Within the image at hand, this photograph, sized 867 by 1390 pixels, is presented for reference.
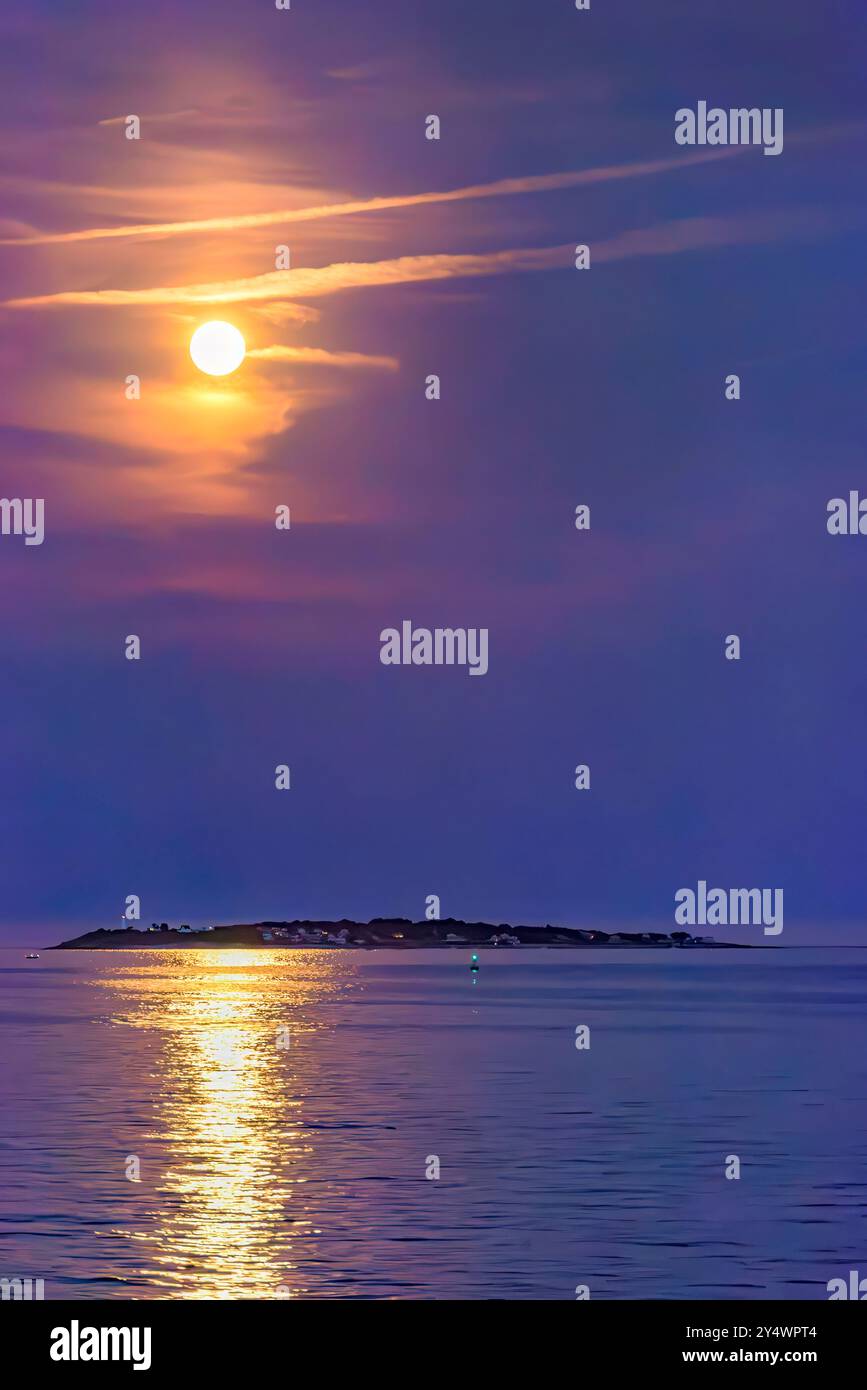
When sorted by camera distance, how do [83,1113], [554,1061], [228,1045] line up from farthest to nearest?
[228,1045] < [554,1061] < [83,1113]

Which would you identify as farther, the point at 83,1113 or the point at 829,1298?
the point at 83,1113

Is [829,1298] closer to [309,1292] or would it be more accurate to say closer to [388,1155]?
[309,1292]

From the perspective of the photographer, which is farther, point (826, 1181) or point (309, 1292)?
point (826, 1181)

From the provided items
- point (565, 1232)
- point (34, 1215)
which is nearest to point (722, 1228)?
point (565, 1232)

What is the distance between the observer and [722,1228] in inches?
1656

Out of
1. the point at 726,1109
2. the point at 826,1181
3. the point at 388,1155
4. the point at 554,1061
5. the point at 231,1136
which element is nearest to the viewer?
the point at 826,1181

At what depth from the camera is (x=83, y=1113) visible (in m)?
66.2

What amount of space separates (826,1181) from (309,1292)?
20.7 m

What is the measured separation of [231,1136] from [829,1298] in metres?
27.4
